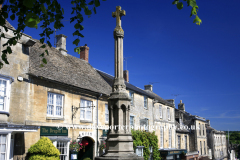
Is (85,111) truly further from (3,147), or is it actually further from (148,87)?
(148,87)

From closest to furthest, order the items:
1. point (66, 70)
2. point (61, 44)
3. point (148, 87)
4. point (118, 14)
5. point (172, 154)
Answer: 1. point (118, 14)
2. point (66, 70)
3. point (61, 44)
4. point (172, 154)
5. point (148, 87)

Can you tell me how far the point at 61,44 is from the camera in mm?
21219

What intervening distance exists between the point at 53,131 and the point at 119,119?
6.54 meters

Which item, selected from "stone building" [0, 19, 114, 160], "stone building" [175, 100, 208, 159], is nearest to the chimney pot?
"stone building" [175, 100, 208, 159]

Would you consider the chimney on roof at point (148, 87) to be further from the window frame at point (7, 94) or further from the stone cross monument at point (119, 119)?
the stone cross monument at point (119, 119)

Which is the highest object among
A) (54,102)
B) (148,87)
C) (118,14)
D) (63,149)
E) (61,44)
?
(61,44)

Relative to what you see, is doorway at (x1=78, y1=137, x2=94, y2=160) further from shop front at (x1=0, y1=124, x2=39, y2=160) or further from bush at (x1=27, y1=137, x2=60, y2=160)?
shop front at (x1=0, y1=124, x2=39, y2=160)

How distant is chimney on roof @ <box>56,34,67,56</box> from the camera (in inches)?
827

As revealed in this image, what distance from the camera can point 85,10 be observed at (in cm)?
523

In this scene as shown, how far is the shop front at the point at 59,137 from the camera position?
1474 cm

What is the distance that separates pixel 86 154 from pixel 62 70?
6367 mm

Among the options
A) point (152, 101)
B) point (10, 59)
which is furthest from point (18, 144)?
point (152, 101)

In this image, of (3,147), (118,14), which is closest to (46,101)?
(3,147)

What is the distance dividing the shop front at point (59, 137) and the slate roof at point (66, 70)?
2986 millimetres
